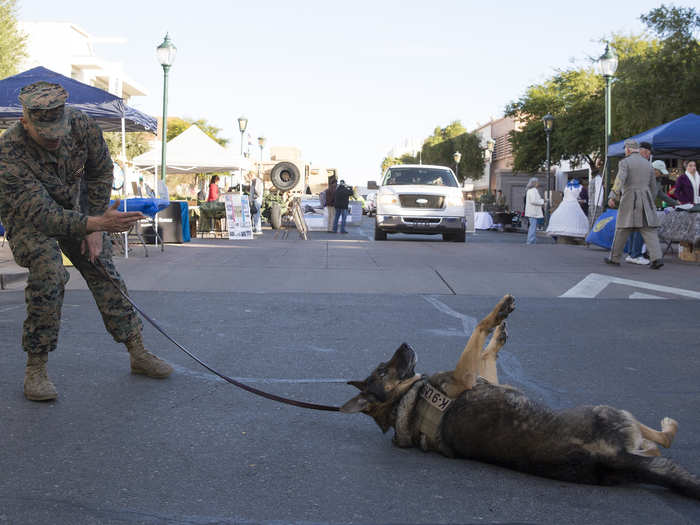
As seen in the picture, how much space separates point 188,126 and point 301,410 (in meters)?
81.3

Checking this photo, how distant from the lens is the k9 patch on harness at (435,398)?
3.35 meters

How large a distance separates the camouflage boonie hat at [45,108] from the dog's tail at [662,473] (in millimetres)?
3322

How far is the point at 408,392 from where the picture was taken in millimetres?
3477

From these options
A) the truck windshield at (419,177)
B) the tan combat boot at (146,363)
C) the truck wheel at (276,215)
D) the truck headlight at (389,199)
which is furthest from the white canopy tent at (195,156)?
the tan combat boot at (146,363)

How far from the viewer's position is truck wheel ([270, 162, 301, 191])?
2656 centimetres

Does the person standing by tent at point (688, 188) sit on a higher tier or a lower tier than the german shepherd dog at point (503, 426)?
higher

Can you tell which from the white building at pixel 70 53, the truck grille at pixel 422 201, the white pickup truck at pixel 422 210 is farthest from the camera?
the white building at pixel 70 53

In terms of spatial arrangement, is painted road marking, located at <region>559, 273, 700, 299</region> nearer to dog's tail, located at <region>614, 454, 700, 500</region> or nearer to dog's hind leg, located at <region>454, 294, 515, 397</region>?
dog's hind leg, located at <region>454, 294, 515, 397</region>

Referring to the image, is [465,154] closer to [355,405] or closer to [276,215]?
[276,215]

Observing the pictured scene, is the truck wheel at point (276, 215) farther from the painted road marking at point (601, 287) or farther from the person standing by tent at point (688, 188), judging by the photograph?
the painted road marking at point (601, 287)

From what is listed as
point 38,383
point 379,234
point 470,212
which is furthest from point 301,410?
point 470,212

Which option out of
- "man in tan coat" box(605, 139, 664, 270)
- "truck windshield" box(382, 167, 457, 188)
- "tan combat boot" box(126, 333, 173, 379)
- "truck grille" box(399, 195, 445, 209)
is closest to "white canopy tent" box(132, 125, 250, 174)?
"truck windshield" box(382, 167, 457, 188)

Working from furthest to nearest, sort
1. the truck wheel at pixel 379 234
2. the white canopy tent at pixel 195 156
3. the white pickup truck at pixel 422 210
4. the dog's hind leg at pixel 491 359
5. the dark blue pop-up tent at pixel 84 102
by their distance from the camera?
the white canopy tent at pixel 195 156, the truck wheel at pixel 379 234, the white pickup truck at pixel 422 210, the dark blue pop-up tent at pixel 84 102, the dog's hind leg at pixel 491 359

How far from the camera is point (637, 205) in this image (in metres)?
12.8
